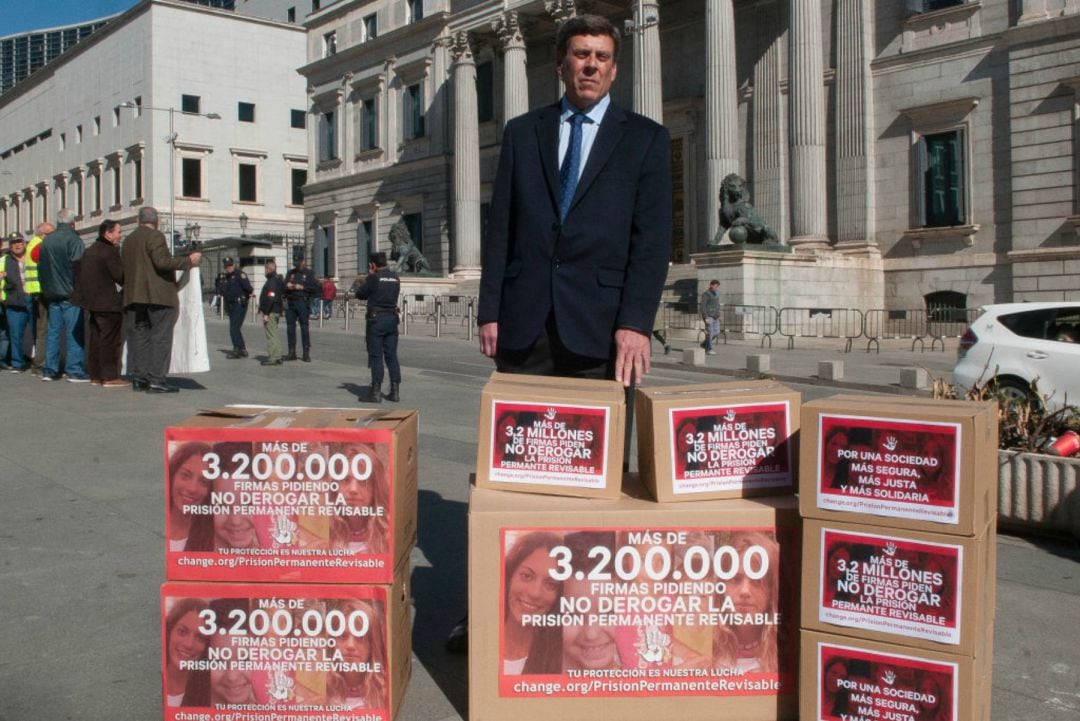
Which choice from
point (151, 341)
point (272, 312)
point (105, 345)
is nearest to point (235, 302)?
point (272, 312)

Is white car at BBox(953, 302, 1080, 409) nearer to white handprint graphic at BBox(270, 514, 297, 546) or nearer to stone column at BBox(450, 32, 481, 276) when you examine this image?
white handprint graphic at BBox(270, 514, 297, 546)

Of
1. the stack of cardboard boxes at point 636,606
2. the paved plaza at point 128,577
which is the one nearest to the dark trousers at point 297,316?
the paved plaza at point 128,577

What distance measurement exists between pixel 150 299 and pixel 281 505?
9402mm

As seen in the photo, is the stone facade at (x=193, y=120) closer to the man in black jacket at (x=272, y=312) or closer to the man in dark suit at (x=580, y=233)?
the man in black jacket at (x=272, y=312)

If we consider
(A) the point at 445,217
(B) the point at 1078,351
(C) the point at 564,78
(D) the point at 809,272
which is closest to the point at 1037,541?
(C) the point at 564,78

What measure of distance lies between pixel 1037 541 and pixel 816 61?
26.0m

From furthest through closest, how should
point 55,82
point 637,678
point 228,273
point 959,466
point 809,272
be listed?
point 55,82 → point 809,272 → point 228,273 → point 637,678 → point 959,466

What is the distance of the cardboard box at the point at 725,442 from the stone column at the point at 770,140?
30.9 metres

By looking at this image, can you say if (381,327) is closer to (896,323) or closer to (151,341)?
(151,341)

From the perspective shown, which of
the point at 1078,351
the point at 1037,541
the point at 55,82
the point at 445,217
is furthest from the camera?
the point at 55,82

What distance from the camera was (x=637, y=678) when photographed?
349 cm

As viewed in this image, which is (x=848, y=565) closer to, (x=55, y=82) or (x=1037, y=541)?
(x=1037, y=541)

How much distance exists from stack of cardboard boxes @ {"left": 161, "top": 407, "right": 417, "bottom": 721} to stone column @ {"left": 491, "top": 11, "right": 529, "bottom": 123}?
39.2 metres

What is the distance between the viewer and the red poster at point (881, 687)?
322 centimetres
